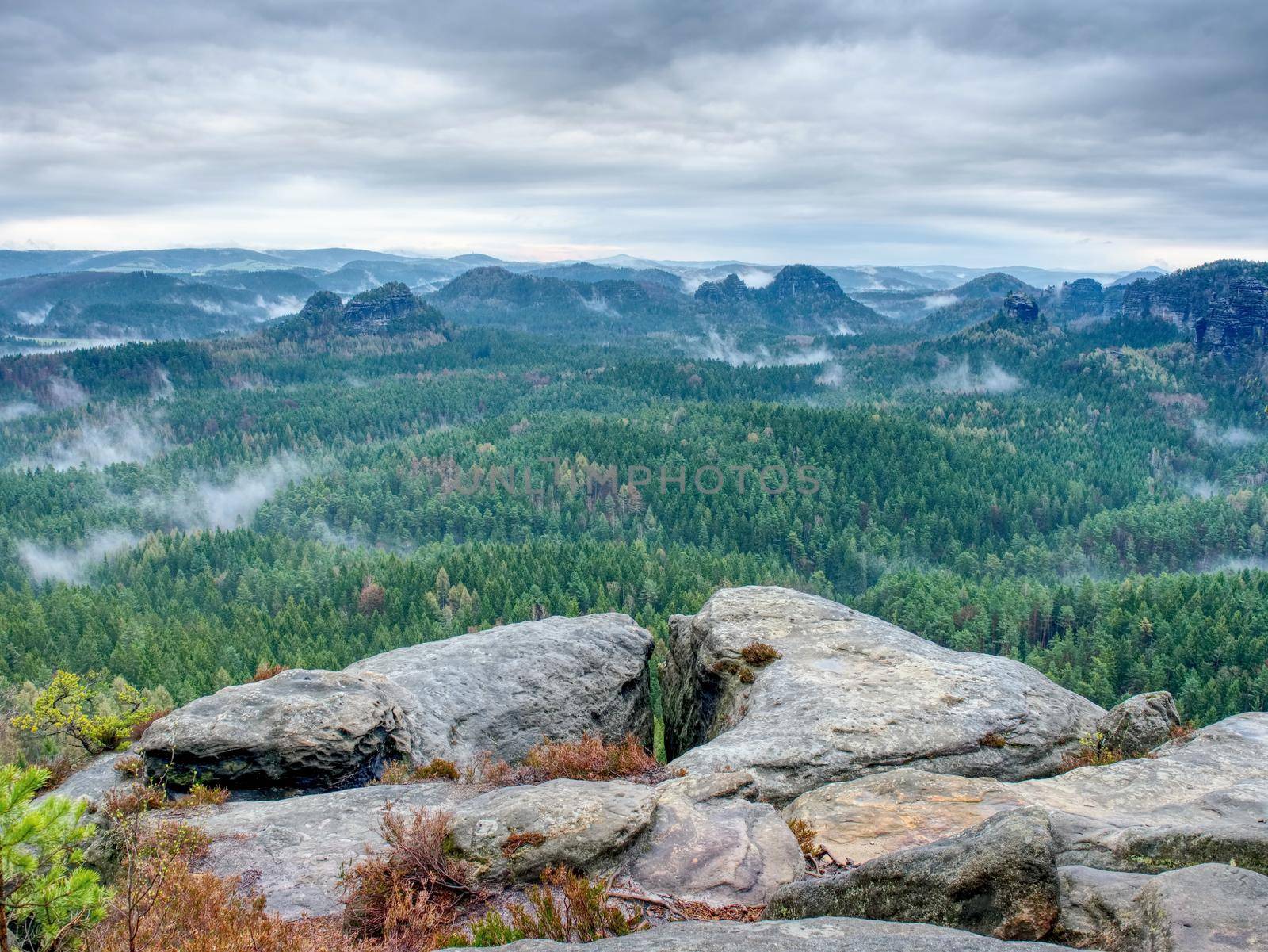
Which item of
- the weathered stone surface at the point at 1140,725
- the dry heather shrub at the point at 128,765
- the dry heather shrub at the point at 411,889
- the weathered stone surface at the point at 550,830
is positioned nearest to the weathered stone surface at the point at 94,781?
the dry heather shrub at the point at 128,765

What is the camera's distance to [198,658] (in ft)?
356

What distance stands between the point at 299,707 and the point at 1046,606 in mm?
135647

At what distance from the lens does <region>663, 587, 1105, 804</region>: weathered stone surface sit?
2869cm

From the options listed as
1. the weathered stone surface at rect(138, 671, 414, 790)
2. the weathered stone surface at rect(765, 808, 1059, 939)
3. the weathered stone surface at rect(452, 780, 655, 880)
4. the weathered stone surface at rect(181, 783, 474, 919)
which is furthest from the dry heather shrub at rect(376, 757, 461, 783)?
the weathered stone surface at rect(765, 808, 1059, 939)

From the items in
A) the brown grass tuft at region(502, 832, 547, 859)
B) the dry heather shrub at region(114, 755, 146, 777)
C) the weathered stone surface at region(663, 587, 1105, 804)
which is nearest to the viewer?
the brown grass tuft at region(502, 832, 547, 859)

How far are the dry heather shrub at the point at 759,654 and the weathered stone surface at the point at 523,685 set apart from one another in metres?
9.20

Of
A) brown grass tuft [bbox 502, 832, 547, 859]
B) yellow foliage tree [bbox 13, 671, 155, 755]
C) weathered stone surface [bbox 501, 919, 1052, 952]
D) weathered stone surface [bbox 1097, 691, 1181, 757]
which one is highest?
weathered stone surface [bbox 501, 919, 1052, 952]

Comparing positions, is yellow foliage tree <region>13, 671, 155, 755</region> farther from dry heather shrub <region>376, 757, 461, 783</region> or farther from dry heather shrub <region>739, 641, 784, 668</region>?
dry heather shrub <region>739, 641, 784, 668</region>

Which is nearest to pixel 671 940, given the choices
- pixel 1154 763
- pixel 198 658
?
pixel 1154 763

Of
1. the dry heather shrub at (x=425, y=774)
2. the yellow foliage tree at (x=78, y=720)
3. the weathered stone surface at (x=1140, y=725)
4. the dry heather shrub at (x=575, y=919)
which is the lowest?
the yellow foliage tree at (x=78, y=720)

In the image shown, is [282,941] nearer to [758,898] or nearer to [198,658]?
[758,898]

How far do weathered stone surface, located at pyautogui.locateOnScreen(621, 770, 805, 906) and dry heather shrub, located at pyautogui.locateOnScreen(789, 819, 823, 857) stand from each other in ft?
1.06

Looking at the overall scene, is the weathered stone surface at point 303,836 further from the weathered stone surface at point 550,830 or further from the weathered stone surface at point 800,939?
the weathered stone surface at point 800,939

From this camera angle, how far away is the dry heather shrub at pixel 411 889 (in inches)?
678
